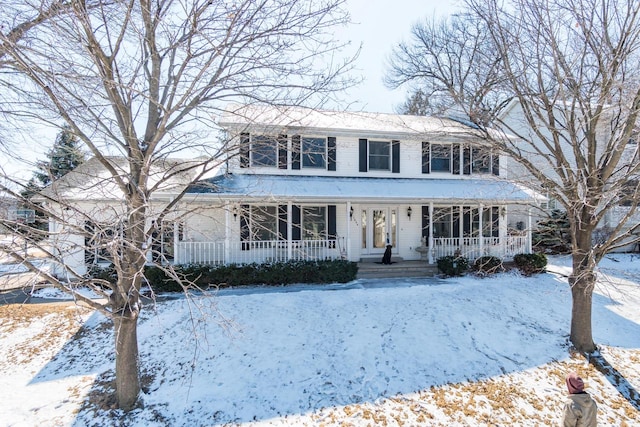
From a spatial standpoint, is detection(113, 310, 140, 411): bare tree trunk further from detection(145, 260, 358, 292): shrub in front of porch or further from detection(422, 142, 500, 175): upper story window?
detection(422, 142, 500, 175): upper story window

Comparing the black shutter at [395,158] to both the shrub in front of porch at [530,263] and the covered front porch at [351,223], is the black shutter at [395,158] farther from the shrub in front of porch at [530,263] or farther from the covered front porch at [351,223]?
the shrub in front of porch at [530,263]

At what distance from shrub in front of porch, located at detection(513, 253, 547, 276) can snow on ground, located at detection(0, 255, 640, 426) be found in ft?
7.49

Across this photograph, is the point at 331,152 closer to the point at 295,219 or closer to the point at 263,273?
the point at 295,219

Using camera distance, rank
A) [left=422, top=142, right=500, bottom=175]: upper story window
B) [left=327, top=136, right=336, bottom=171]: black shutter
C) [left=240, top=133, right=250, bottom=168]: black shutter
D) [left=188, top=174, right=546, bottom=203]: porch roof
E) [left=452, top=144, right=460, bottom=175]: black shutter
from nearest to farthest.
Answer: [left=240, top=133, right=250, bottom=168]: black shutter < [left=188, top=174, right=546, bottom=203]: porch roof < [left=327, top=136, right=336, bottom=171]: black shutter < [left=422, top=142, right=500, bottom=175]: upper story window < [left=452, top=144, right=460, bottom=175]: black shutter

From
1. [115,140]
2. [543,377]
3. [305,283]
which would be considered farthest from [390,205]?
[115,140]

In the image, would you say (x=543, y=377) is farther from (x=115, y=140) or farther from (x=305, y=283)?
(x=115, y=140)

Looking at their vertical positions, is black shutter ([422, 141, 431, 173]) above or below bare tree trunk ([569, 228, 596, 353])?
above

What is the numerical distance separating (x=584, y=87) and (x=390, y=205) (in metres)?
7.38

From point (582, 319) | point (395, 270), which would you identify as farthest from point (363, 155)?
point (582, 319)

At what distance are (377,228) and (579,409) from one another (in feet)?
31.0

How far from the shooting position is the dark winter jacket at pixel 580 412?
3.88m

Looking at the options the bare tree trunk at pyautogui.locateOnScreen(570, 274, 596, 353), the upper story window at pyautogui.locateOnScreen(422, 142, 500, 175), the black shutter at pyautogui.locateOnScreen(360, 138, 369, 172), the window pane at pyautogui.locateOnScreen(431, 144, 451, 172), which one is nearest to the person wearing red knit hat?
the bare tree trunk at pyautogui.locateOnScreen(570, 274, 596, 353)

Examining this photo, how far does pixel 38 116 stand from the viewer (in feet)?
14.6

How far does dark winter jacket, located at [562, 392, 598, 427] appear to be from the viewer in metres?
3.88
